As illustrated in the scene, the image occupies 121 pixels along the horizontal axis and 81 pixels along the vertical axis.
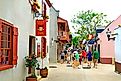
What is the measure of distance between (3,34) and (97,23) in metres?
58.5

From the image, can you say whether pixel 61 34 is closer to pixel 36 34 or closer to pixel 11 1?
pixel 36 34

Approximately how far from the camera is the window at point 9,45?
11633 millimetres

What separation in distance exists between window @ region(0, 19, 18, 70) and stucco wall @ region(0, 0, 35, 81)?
25cm

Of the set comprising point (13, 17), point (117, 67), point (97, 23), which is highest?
point (97, 23)

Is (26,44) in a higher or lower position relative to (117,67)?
higher

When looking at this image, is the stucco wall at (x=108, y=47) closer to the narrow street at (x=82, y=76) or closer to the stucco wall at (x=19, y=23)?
the narrow street at (x=82, y=76)

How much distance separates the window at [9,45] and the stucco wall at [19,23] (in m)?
0.25

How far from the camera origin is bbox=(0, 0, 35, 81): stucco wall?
36.8ft

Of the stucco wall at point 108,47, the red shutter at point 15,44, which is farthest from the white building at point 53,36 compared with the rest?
the red shutter at point 15,44

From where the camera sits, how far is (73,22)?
75312 millimetres

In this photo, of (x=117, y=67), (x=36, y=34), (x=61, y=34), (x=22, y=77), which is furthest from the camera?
(x=61, y=34)

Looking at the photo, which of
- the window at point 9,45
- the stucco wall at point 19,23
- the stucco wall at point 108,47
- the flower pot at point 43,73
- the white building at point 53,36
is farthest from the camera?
the white building at point 53,36

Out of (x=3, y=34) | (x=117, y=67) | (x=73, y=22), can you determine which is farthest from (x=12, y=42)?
(x=73, y=22)

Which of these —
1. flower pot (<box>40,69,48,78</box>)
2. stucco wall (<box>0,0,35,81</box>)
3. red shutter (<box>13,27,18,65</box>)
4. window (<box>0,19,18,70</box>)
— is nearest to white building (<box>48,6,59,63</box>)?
flower pot (<box>40,69,48,78</box>)
